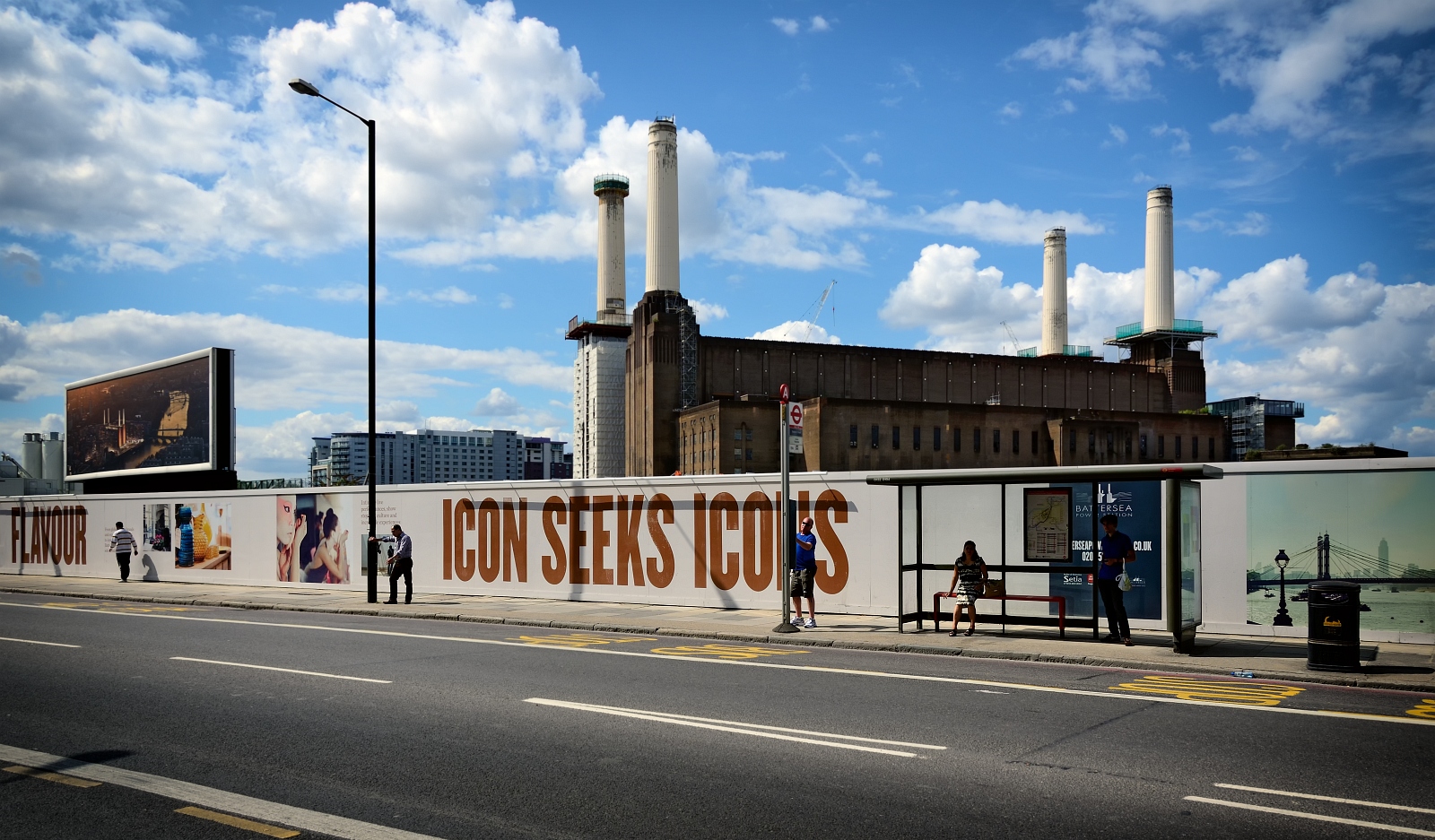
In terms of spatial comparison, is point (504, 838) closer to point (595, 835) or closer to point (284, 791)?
point (595, 835)

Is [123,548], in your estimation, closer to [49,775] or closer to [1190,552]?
[49,775]

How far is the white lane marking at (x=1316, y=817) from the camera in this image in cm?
609

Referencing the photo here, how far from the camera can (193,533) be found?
33.8 metres

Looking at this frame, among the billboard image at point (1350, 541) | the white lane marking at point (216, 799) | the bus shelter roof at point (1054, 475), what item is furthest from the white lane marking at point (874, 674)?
the white lane marking at point (216, 799)

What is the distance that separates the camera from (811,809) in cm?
649

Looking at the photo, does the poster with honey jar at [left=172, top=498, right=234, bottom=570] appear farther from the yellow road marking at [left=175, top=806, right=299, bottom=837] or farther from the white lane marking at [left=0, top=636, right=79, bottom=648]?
the yellow road marking at [left=175, top=806, right=299, bottom=837]

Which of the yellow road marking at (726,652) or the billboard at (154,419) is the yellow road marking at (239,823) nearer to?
the yellow road marking at (726,652)

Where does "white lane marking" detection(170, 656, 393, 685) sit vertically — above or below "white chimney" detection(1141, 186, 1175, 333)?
below

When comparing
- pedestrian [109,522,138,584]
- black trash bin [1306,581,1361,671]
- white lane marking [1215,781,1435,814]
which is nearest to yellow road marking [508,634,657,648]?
black trash bin [1306,581,1361,671]

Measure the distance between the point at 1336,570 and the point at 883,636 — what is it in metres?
6.90

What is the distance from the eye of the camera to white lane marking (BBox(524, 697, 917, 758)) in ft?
26.9

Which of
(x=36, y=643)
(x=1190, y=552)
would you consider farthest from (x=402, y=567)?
(x=1190, y=552)

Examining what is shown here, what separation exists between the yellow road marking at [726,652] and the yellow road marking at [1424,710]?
24.5ft

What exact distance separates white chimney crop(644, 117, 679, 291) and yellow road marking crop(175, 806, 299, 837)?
4615 inches
